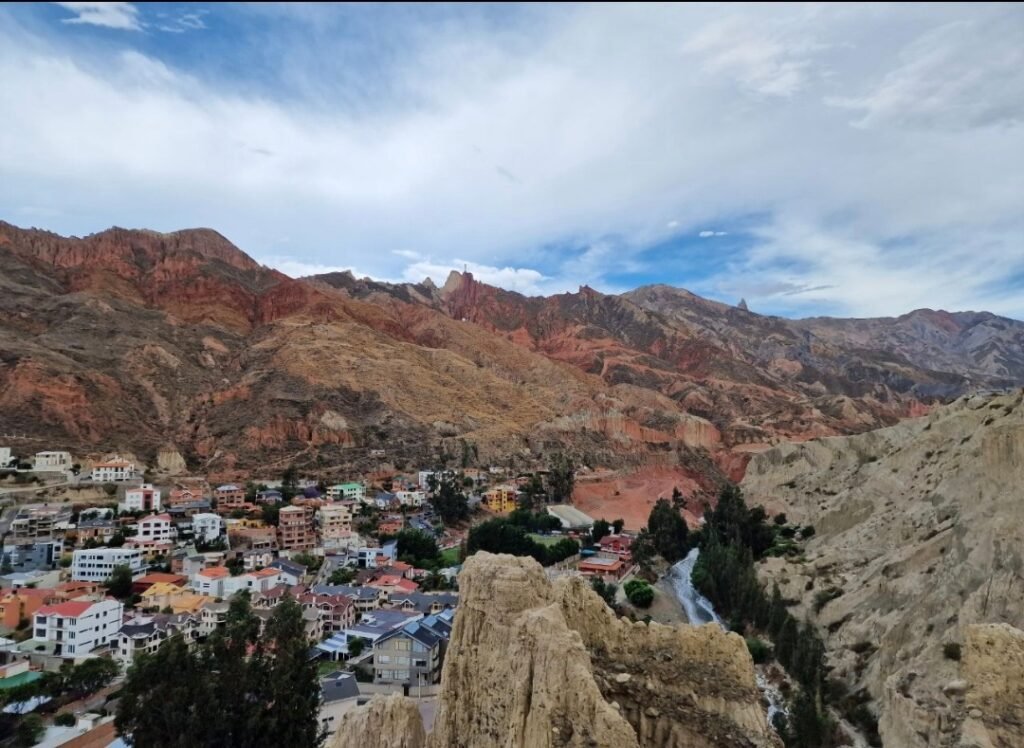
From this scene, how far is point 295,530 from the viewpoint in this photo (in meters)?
51.3

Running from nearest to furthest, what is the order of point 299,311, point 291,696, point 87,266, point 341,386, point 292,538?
1. point 291,696
2. point 292,538
3. point 341,386
4. point 87,266
5. point 299,311

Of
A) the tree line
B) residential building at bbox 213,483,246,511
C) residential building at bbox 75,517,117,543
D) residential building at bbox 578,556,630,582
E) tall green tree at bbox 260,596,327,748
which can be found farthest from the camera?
residential building at bbox 213,483,246,511

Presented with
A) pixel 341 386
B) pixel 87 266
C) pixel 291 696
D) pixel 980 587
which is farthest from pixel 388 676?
pixel 87 266

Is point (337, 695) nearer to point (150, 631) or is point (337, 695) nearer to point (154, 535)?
point (150, 631)

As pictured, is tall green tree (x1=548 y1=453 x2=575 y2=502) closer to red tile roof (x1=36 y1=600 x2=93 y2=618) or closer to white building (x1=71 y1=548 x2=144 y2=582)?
white building (x1=71 y1=548 x2=144 y2=582)

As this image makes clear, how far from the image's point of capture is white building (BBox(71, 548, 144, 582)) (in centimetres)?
4050

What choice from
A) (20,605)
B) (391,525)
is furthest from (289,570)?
(391,525)

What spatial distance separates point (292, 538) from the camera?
50969mm

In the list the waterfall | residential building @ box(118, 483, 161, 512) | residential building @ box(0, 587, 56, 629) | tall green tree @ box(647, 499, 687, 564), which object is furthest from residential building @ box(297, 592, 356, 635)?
residential building @ box(118, 483, 161, 512)

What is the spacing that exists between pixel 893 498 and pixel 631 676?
3571 centimetres

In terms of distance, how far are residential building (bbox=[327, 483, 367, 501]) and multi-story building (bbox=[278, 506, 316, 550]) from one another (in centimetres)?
1077

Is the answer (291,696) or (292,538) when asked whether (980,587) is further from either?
(292,538)

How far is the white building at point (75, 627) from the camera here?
30.2m

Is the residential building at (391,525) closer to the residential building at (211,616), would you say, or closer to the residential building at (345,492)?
the residential building at (345,492)
